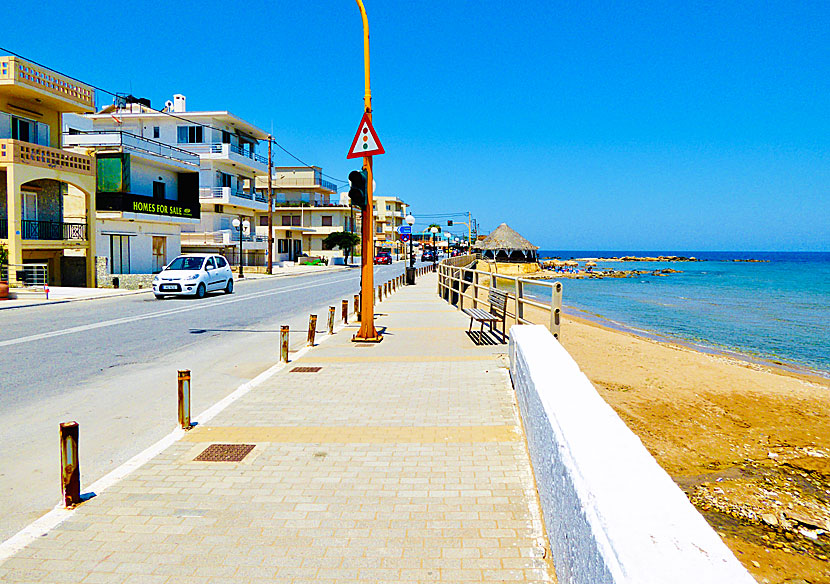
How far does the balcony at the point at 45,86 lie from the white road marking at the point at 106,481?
25.7 m

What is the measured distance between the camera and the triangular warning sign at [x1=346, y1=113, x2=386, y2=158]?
1138cm

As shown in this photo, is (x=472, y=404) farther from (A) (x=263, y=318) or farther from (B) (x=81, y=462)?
(A) (x=263, y=318)

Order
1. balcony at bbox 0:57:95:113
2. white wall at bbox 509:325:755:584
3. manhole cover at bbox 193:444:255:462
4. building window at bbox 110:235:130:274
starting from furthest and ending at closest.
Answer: building window at bbox 110:235:130:274 → balcony at bbox 0:57:95:113 → manhole cover at bbox 193:444:255:462 → white wall at bbox 509:325:755:584

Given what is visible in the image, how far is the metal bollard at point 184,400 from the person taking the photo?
6.17 m

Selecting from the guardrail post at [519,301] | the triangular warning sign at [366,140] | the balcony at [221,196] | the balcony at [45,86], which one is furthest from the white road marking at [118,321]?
the balcony at [221,196]

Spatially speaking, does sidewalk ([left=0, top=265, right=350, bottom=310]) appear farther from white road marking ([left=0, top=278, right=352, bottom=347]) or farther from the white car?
white road marking ([left=0, top=278, right=352, bottom=347])

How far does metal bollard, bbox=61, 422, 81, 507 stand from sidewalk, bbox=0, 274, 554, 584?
0.12 meters

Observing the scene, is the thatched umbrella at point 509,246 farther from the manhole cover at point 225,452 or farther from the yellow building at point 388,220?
the manhole cover at point 225,452

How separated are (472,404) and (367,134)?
623 cm

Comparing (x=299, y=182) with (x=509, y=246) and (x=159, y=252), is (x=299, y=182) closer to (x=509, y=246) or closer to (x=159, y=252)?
(x=509, y=246)

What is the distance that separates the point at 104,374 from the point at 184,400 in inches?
160

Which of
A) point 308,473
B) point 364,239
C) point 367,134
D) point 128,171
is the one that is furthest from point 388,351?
point 128,171

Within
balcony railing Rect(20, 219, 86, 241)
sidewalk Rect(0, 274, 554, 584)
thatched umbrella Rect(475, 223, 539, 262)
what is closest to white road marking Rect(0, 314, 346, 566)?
sidewalk Rect(0, 274, 554, 584)

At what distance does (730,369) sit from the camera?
48.3ft
